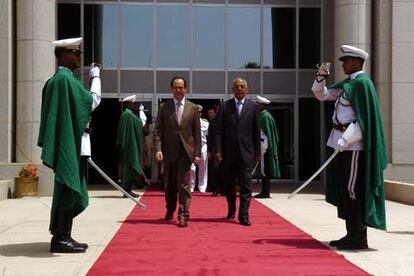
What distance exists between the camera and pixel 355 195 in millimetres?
7277

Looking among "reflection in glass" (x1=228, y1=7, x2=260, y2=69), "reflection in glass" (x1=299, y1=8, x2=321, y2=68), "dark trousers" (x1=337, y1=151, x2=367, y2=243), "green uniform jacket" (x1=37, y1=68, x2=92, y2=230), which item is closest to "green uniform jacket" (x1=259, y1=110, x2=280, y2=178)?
"reflection in glass" (x1=228, y1=7, x2=260, y2=69)

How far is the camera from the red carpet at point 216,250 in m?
5.98

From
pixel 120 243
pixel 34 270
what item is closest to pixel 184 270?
pixel 34 270

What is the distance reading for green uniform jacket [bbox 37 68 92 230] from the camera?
6703 millimetres

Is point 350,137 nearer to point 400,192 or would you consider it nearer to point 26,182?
point 400,192

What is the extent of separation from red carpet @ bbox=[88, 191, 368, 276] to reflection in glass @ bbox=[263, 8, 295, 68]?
10.1m

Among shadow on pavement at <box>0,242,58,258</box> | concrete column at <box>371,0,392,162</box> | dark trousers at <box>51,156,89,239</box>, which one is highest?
concrete column at <box>371,0,392,162</box>

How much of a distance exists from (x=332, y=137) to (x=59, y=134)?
2.90 meters

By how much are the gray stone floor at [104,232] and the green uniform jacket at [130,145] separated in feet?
1.95

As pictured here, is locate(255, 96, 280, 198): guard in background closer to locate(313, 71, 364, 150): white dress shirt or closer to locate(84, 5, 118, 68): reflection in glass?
locate(84, 5, 118, 68): reflection in glass

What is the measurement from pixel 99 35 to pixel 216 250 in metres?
13.3

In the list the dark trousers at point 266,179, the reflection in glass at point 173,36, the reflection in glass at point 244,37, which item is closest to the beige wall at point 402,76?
the dark trousers at point 266,179

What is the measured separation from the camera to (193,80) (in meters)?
19.5

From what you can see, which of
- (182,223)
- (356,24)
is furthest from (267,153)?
(182,223)
